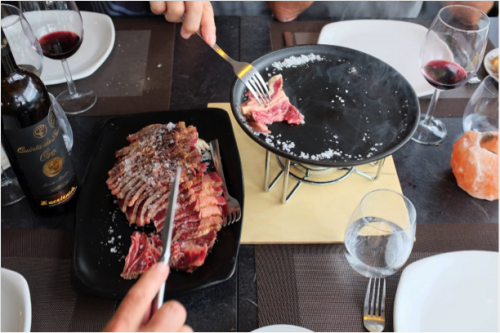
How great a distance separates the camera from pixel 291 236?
1.24 meters

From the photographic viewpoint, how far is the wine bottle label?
3.48 feet

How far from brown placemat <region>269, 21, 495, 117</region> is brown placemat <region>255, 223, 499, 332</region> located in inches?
20.1

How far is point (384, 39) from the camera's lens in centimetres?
189

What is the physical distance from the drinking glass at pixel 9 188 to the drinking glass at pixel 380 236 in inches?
37.8

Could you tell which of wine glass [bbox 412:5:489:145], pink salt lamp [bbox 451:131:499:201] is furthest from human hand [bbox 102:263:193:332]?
wine glass [bbox 412:5:489:145]

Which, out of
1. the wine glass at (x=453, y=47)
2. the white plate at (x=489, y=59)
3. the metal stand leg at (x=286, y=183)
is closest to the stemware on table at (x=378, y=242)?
the metal stand leg at (x=286, y=183)

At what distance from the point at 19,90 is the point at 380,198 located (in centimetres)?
91

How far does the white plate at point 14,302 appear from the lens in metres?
1.02

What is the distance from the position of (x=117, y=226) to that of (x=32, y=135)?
32 centimetres

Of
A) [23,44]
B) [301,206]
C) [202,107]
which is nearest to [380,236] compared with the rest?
[301,206]

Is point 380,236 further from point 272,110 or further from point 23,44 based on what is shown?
point 23,44

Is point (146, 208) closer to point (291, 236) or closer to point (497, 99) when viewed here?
point (291, 236)

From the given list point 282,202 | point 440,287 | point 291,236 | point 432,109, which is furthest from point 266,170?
point 432,109

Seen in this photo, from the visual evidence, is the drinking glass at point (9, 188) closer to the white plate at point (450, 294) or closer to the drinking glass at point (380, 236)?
the drinking glass at point (380, 236)
